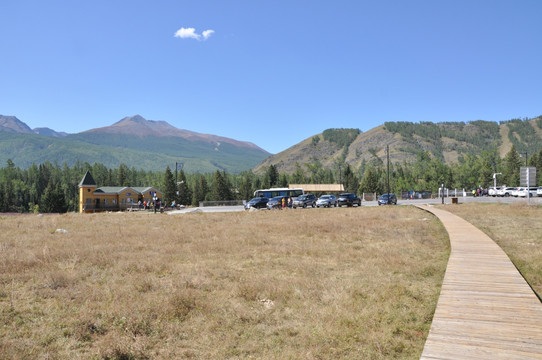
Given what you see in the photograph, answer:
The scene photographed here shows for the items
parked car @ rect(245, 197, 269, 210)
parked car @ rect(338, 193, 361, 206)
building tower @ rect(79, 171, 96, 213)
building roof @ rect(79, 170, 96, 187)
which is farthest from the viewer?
building roof @ rect(79, 170, 96, 187)

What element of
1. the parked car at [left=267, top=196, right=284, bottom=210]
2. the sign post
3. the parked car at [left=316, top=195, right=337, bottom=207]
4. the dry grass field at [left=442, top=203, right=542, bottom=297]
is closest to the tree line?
the parked car at [left=267, top=196, right=284, bottom=210]

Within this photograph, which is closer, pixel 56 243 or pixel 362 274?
pixel 362 274

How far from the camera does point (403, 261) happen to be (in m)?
12.9

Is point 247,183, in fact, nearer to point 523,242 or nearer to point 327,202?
point 327,202

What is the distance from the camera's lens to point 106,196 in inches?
3880

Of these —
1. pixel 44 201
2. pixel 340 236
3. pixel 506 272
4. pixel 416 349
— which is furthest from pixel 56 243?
pixel 44 201

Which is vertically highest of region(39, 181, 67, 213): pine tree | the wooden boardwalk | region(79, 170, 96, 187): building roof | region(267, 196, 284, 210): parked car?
region(79, 170, 96, 187): building roof

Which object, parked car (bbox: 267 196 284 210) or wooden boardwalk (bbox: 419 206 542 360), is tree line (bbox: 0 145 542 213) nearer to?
parked car (bbox: 267 196 284 210)

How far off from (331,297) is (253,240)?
1003 cm

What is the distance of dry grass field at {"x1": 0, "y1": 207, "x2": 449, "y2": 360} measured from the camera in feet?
20.8

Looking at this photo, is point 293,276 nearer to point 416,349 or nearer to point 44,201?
point 416,349

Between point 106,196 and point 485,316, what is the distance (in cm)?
10436

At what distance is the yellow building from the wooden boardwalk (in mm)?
88959

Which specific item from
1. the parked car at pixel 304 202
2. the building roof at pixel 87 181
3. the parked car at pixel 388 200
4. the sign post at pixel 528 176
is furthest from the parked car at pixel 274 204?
the building roof at pixel 87 181
